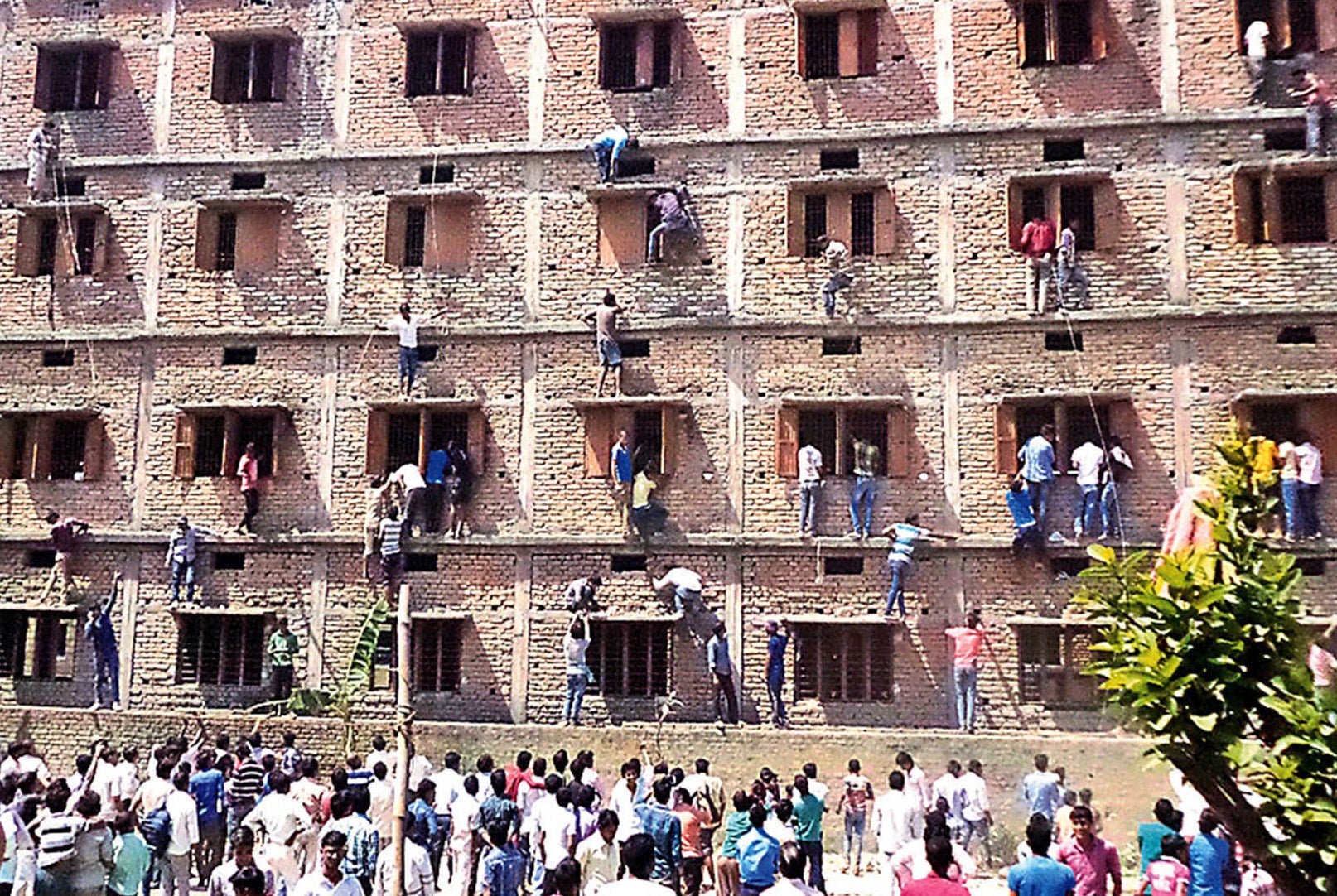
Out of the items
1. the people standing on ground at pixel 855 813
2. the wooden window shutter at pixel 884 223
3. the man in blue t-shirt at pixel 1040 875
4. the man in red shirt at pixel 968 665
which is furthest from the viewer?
the wooden window shutter at pixel 884 223

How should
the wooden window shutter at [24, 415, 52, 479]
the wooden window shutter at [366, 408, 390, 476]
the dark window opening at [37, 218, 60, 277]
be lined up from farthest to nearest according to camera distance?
the dark window opening at [37, 218, 60, 277], the wooden window shutter at [24, 415, 52, 479], the wooden window shutter at [366, 408, 390, 476]

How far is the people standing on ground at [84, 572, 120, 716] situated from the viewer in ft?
60.5

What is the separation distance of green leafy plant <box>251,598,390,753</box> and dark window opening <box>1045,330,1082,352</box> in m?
10.6

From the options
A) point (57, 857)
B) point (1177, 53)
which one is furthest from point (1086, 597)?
point (1177, 53)

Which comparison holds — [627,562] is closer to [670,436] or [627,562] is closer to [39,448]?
[670,436]

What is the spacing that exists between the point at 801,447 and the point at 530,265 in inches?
200

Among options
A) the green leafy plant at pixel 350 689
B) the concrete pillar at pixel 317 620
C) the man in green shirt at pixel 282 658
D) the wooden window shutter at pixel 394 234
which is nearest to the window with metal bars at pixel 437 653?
the green leafy plant at pixel 350 689

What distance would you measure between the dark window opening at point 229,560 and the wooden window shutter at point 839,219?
10.4m

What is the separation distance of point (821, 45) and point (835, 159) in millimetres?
1882

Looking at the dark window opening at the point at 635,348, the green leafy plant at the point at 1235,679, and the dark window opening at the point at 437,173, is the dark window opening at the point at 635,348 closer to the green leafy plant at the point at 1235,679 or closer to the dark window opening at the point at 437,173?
the dark window opening at the point at 437,173

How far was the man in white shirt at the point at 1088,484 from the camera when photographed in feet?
54.9

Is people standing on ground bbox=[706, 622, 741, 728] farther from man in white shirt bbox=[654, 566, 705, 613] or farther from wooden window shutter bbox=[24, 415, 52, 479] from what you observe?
wooden window shutter bbox=[24, 415, 52, 479]

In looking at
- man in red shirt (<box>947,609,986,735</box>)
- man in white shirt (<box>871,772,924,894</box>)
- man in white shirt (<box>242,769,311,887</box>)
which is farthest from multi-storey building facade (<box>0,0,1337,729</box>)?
man in white shirt (<box>242,769,311,887</box>)

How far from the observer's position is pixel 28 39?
819 inches
